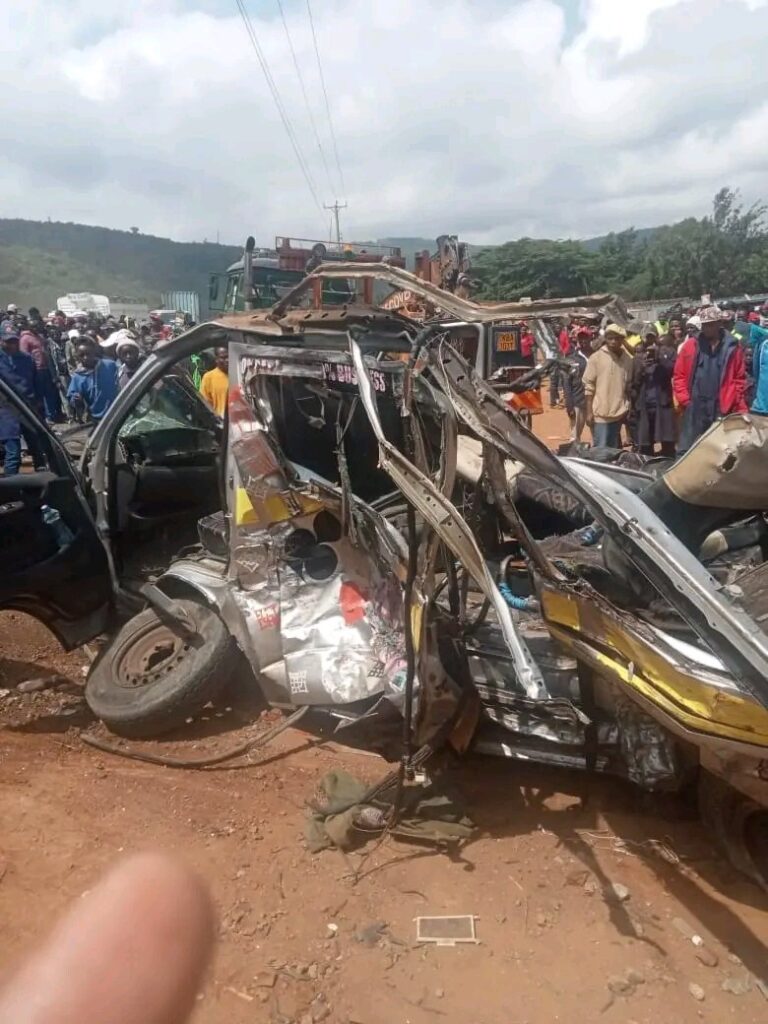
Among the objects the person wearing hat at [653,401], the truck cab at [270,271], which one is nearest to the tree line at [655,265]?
the truck cab at [270,271]

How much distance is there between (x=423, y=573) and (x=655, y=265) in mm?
39984

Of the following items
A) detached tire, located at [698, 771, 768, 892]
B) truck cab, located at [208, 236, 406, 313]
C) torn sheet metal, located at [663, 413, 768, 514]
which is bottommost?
detached tire, located at [698, 771, 768, 892]

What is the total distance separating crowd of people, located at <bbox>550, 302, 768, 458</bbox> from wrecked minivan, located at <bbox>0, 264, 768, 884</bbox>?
374 cm

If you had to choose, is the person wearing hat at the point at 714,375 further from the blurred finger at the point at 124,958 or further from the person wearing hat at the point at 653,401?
the blurred finger at the point at 124,958

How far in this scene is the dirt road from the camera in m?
2.39

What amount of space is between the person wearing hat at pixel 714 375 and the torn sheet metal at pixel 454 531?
5.50m

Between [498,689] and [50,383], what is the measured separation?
419 inches

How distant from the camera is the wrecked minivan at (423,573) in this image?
99.7 inches

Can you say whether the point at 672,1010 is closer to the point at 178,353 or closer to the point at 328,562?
the point at 328,562

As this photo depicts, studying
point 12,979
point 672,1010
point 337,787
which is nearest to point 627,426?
point 337,787

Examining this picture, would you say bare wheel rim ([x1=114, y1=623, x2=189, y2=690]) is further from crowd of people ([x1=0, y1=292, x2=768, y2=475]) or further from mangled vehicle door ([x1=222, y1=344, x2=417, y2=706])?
crowd of people ([x1=0, y1=292, x2=768, y2=475])

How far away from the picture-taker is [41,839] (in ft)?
10.4

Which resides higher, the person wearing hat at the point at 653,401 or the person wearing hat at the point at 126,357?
the person wearing hat at the point at 126,357

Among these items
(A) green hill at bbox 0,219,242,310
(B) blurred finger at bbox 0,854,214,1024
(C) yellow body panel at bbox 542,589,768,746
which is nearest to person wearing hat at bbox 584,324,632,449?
(C) yellow body panel at bbox 542,589,768,746
